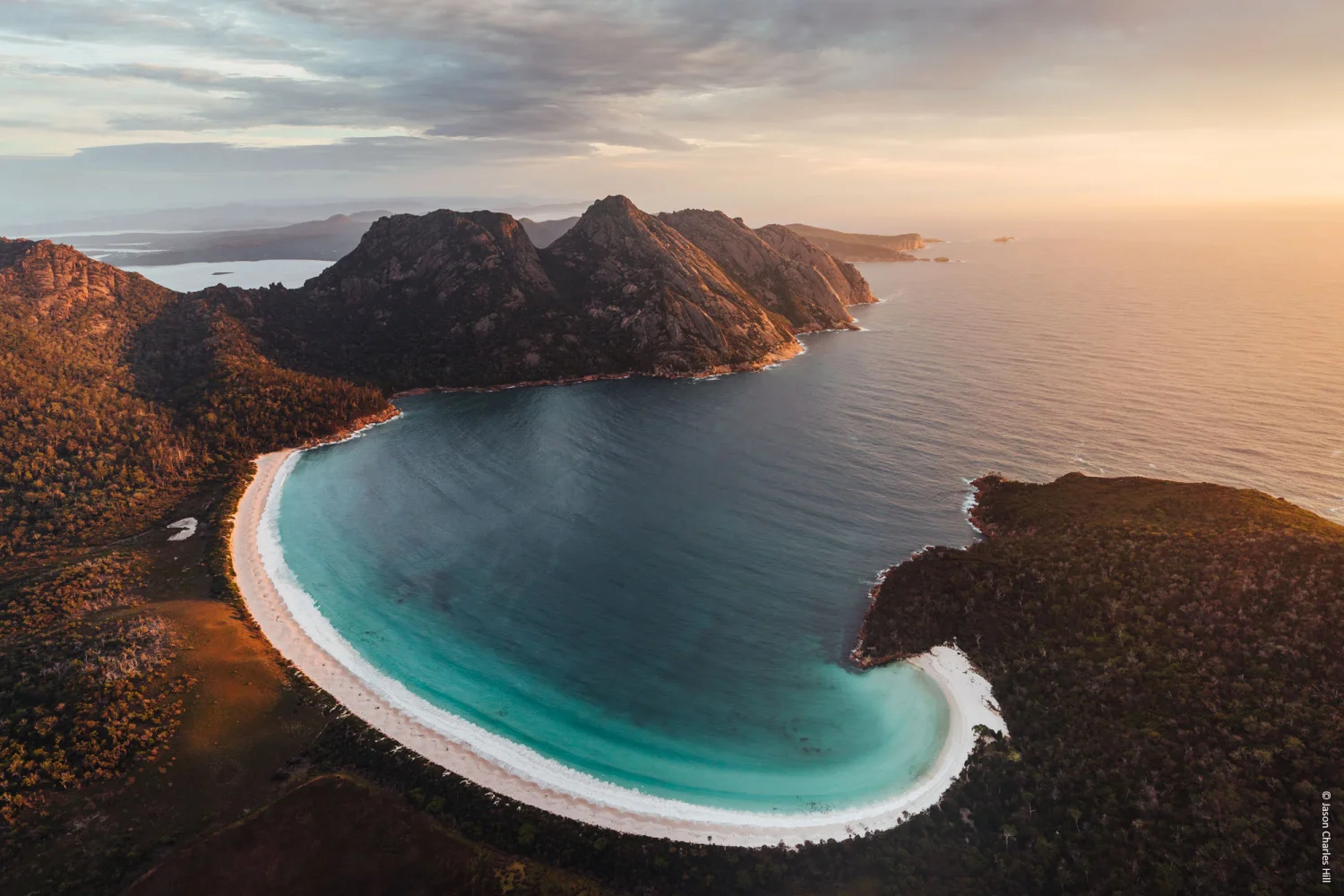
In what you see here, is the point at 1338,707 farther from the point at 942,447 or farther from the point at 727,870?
the point at 942,447

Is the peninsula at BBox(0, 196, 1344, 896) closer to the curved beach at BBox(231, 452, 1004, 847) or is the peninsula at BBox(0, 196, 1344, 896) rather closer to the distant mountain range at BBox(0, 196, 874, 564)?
the curved beach at BBox(231, 452, 1004, 847)

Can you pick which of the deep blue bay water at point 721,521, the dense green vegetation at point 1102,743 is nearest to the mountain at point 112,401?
the deep blue bay water at point 721,521

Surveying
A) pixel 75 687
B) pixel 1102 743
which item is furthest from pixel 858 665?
pixel 75 687

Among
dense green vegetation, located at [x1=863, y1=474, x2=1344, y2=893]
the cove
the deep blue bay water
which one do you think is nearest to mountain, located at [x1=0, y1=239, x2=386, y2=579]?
the cove

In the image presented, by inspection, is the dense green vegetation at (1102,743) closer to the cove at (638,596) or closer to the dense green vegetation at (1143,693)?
the dense green vegetation at (1143,693)

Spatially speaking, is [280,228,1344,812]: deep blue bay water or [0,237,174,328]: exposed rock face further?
[0,237,174,328]: exposed rock face

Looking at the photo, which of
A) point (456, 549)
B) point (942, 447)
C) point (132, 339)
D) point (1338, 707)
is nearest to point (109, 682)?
point (456, 549)

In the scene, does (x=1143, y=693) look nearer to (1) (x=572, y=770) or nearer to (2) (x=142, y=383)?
(1) (x=572, y=770)
